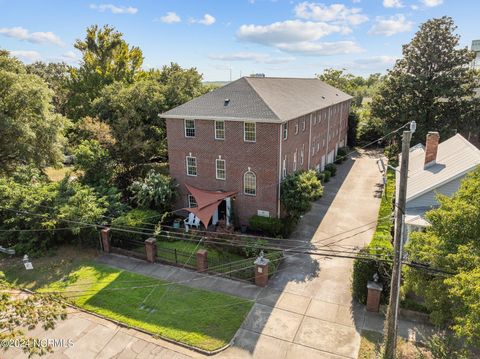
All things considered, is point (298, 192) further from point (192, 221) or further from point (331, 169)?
point (331, 169)

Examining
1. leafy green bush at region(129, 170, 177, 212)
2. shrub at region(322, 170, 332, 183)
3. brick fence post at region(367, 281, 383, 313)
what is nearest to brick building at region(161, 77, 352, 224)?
leafy green bush at region(129, 170, 177, 212)

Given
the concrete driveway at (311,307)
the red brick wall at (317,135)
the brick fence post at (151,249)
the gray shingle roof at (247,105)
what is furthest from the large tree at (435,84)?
the brick fence post at (151,249)

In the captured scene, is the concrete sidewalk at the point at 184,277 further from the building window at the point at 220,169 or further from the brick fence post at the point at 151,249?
the building window at the point at 220,169

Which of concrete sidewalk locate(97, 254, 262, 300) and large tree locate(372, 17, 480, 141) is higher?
large tree locate(372, 17, 480, 141)

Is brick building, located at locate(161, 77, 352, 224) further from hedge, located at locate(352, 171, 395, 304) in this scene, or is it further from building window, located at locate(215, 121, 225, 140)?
hedge, located at locate(352, 171, 395, 304)

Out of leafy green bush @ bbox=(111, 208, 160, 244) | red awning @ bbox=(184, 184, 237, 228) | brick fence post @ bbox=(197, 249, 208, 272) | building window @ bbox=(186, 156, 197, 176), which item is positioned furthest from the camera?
building window @ bbox=(186, 156, 197, 176)

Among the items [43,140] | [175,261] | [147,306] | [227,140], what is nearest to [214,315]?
[147,306]
